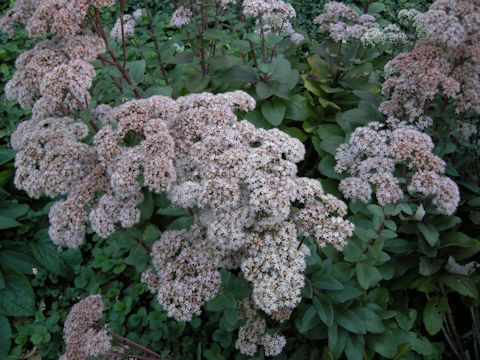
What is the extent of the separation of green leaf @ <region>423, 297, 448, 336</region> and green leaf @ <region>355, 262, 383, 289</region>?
0.70m

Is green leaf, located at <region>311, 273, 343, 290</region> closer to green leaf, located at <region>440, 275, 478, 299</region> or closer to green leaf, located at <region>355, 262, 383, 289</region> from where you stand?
green leaf, located at <region>355, 262, 383, 289</region>

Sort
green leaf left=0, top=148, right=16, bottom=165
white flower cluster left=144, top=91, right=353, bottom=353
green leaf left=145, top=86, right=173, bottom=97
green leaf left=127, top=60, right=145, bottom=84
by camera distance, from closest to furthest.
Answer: white flower cluster left=144, top=91, right=353, bottom=353, green leaf left=145, top=86, right=173, bottom=97, green leaf left=127, top=60, right=145, bottom=84, green leaf left=0, top=148, right=16, bottom=165

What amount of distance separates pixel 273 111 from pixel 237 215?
7.56 ft

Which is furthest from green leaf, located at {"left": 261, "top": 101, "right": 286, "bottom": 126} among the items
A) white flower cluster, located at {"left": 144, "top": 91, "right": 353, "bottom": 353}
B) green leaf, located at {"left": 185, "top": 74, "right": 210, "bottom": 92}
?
white flower cluster, located at {"left": 144, "top": 91, "right": 353, "bottom": 353}

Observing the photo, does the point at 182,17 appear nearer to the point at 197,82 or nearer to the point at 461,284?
the point at 197,82

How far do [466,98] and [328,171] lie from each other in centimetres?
131

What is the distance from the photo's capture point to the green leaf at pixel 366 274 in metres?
2.97

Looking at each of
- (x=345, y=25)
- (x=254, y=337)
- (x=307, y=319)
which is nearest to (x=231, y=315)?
(x=254, y=337)

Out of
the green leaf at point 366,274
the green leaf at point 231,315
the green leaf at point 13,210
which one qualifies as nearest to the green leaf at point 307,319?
the green leaf at point 366,274

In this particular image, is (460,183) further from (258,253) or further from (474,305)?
(258,253)

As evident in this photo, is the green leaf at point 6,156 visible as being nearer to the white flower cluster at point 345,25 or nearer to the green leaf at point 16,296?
the green leaf at point 16,296

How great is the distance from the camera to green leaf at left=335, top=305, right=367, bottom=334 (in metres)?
2.95

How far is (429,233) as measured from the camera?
128 inches

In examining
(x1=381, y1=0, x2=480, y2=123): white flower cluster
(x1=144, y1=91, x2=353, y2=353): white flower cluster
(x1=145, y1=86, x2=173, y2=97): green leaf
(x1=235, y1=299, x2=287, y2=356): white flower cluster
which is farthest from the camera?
(x1=145, y1=86, x2=173, y2=97): green leaf
